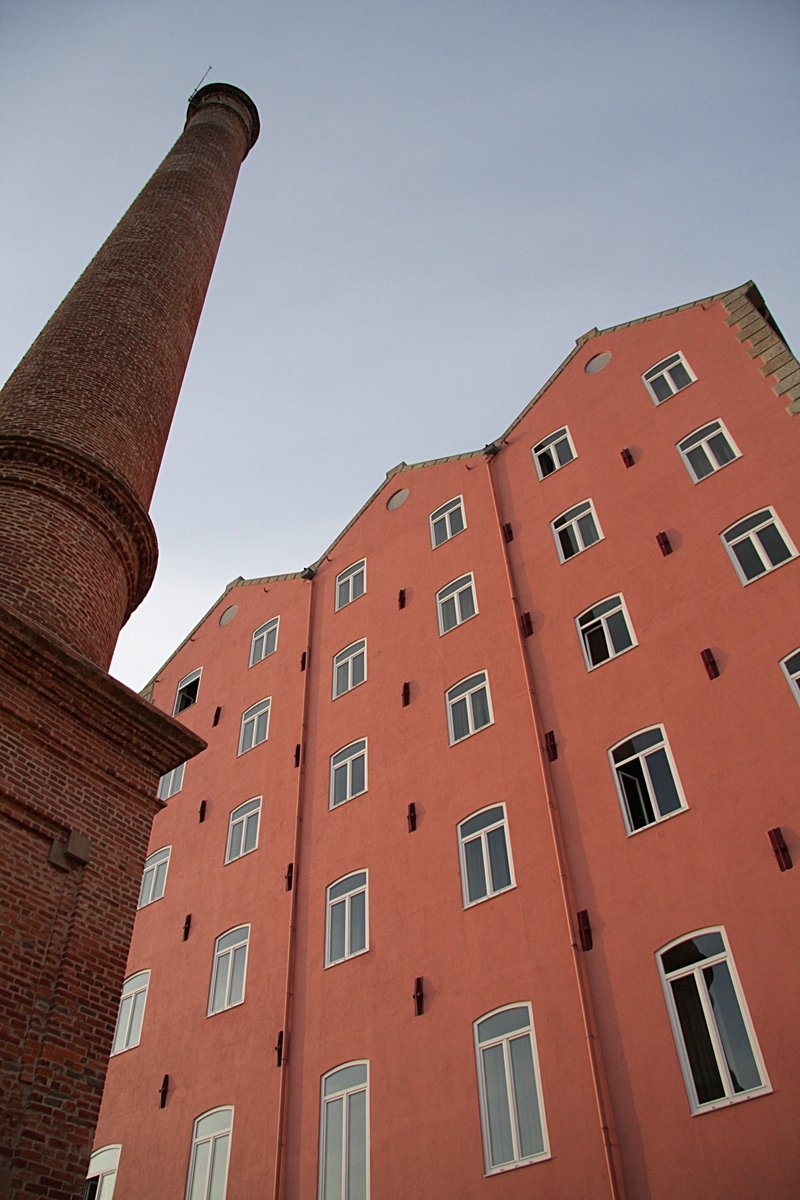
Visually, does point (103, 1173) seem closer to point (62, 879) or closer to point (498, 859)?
point (498, 859)

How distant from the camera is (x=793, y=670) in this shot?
12391 mm

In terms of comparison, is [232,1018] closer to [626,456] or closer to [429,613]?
[429,613]

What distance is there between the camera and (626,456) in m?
17.3

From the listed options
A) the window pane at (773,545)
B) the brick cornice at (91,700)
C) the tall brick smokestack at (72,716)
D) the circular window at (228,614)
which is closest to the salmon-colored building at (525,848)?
the window pane at (773,545)

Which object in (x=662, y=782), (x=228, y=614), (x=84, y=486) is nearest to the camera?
(x=84, y=486)

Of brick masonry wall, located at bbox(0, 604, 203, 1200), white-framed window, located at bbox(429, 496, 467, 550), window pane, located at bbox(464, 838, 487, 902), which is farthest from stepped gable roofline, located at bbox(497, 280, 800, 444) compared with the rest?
brick masonry wall, located at bbox(0, 604, 203, 1200)

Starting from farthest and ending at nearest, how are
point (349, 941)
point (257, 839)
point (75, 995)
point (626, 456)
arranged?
1. point (257, 839)
2. point (626, 456)
3. point (349, 941)
4. point (75, 995)

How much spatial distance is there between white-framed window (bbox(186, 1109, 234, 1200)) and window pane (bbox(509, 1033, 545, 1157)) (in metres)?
5.46

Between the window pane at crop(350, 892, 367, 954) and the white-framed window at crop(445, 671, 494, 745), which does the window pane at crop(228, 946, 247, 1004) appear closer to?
the window pane at crop(350, 892, 367, 954)

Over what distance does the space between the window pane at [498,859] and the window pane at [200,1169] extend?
6.49m

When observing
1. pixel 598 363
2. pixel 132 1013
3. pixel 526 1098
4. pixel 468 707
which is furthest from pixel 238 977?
pixel 598 363

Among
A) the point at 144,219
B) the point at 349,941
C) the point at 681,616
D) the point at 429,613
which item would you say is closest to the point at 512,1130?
the point at 349,941

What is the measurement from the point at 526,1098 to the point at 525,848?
131 inches

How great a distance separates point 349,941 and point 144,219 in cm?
1212
